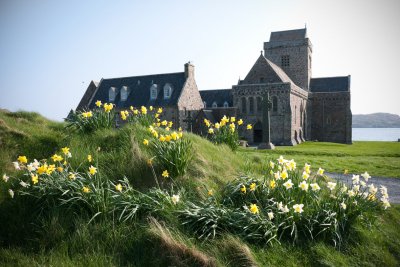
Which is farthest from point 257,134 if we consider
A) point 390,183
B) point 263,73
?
point 390,183

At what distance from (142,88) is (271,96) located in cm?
1727

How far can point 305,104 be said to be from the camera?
4550 centimetres

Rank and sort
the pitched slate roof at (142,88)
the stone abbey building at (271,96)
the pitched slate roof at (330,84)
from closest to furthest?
the stone abbey building at (271,96)
the pitched slate roof at (142,88)
the pitched slate roof at (330,84)

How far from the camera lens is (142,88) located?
4128 centimetres

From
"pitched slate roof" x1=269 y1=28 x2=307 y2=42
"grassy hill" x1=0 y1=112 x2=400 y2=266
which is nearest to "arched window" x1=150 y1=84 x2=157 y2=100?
"pitched slate roof" x1=269 y1=28 x2=307 y2=42

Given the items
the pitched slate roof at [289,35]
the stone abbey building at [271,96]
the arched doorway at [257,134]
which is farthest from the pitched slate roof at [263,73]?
the pitched slate roof at [289,35]

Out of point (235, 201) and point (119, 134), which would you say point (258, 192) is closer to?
point (235, 201)

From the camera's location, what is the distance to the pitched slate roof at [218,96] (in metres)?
46.8

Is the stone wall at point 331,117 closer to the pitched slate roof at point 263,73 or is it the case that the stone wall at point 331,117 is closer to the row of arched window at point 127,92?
the pitched slate roof at point 263,73

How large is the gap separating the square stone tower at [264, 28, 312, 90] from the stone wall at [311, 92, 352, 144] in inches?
154

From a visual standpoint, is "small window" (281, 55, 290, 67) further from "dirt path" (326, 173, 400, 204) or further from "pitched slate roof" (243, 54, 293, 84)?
"dirt path" (326, 173, 400, 204)

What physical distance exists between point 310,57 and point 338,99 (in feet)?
31.3

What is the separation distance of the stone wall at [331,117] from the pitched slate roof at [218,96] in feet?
43.8

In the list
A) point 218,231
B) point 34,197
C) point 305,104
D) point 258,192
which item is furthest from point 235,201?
point 305,104
